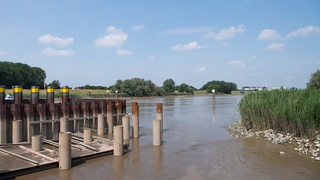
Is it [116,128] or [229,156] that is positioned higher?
[116,128]

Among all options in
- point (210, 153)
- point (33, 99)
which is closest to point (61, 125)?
point (33, 99)

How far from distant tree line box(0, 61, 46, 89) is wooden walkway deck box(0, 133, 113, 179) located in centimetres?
8439

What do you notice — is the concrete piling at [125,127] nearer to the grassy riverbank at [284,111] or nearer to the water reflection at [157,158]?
the water reflection at [157,158]

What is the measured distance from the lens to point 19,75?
103 metres

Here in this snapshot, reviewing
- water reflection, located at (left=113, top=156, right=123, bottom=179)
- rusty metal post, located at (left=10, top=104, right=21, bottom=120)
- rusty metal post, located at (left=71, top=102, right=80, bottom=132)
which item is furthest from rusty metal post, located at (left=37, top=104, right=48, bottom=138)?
water reflection, located at (left=113, top=156, right=123, bottom=179)

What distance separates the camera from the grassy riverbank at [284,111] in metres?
15.9

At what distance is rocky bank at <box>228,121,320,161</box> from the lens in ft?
47.2

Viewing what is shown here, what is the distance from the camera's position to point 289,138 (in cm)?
1677

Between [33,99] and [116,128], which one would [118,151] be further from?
[33,99]

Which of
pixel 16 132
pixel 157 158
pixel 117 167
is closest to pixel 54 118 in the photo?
pixel 16 132

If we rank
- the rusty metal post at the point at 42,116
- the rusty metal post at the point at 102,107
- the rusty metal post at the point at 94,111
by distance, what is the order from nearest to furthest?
the rusty metal post at the point at 42,116
the rusty metal post at the point at 94,111
the rusty metal post at the point at 102,107

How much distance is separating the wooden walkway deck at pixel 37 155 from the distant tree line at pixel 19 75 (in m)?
84.4

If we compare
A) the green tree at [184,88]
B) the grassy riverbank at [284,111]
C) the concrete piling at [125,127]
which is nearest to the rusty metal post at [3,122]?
the concrete piling at [125,127]

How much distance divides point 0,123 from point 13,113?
650 mm
